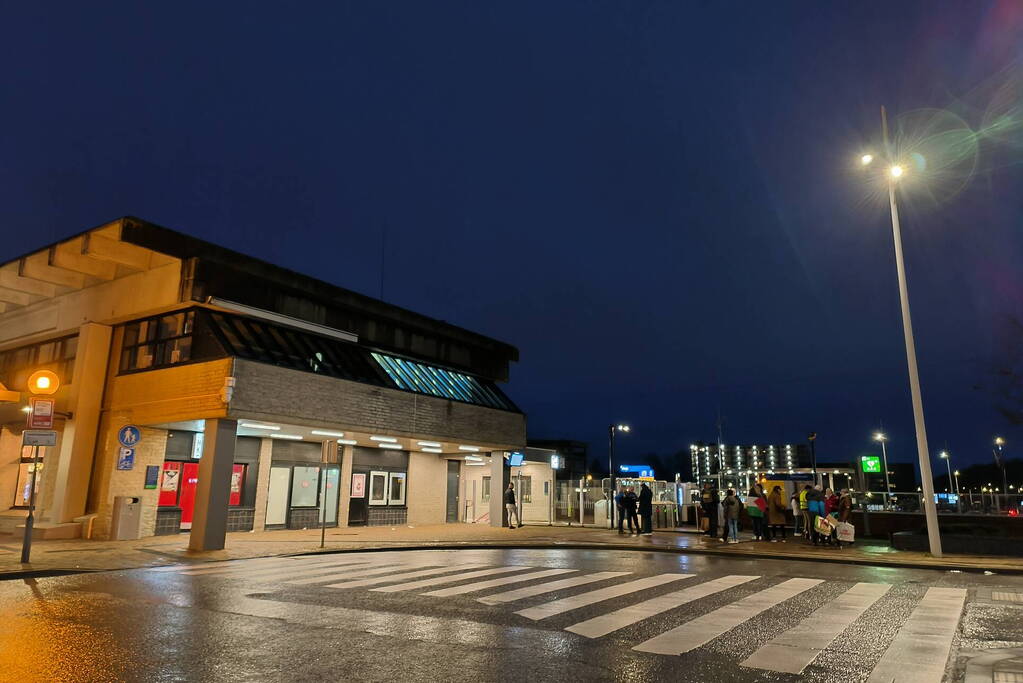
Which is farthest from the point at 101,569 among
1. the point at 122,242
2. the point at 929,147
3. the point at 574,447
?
the point at 574,447

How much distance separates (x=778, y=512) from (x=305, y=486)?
17795 millimetres

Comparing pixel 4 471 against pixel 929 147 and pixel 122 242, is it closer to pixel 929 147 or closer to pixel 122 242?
pixel 122 242

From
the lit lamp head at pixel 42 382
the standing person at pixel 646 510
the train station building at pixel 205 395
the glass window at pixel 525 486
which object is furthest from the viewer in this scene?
the glass window at pixel 525 486

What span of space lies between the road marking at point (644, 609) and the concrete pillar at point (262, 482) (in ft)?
58.3

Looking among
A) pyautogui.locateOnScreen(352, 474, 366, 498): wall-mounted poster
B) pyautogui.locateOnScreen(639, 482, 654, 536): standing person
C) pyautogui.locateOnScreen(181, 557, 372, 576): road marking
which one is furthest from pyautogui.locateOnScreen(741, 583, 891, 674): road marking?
pyautogui.locateOnScreen(352, 474, 366, 498): wall-mounted poster

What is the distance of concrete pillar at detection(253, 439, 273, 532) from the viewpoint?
78.1 ft

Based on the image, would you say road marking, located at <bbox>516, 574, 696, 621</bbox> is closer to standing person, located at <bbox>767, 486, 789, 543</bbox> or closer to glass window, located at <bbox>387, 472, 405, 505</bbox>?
standing person, located at <bbox>767, 486, 789, 543</bbox>

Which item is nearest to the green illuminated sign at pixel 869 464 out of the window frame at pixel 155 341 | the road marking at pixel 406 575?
the road marking at pixel 406 575

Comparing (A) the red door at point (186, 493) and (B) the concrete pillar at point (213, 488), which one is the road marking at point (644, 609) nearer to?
(B) the concrete pillar at point (213, 488)

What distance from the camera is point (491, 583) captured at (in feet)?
37.4

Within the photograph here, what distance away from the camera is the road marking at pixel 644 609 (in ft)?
25.1

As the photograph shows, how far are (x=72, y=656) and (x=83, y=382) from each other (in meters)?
18.3

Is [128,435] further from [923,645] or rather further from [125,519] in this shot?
[923,645]

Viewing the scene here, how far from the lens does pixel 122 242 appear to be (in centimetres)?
1861
